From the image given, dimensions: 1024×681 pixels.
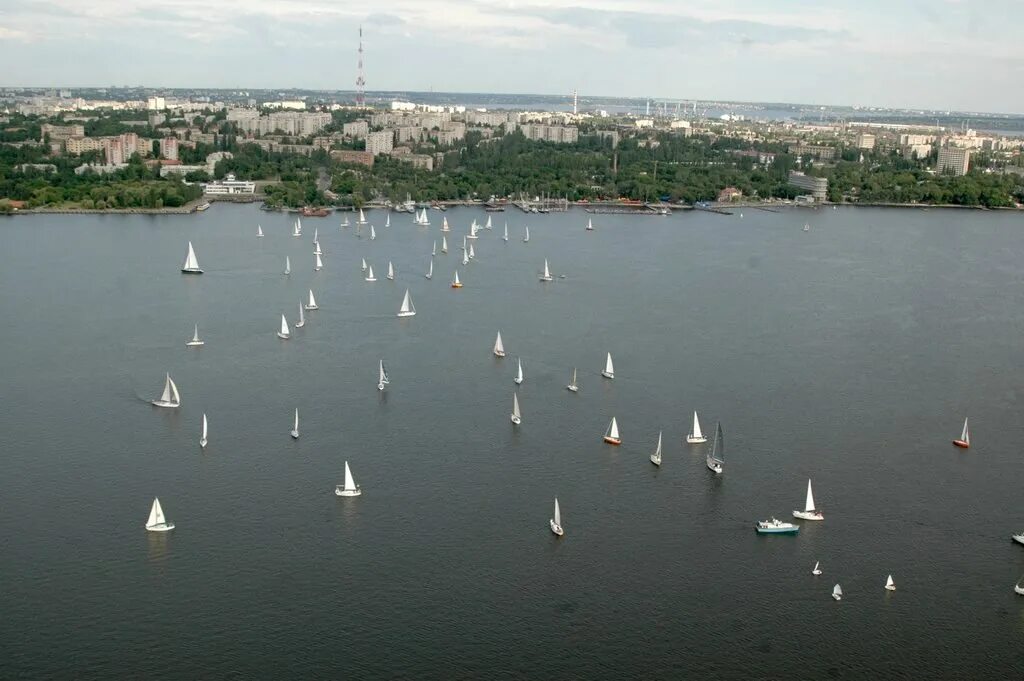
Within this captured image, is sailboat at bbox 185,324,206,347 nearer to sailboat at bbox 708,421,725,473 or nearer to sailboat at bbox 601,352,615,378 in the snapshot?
sailboat at bbox 601,352,615,378

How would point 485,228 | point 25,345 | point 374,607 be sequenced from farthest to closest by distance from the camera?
point 485,228
point 25,345
point 374,607

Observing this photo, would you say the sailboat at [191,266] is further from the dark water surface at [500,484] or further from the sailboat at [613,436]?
the sailboat at [613,436]

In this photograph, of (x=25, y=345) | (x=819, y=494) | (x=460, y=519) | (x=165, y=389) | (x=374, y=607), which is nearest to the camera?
(x=374, y=607)

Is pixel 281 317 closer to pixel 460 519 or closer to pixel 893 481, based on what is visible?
pixel 460 519

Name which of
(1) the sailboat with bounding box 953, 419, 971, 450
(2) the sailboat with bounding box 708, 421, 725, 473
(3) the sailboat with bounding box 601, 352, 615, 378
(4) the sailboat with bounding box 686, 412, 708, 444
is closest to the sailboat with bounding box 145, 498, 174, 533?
(2) the sailboat with bounding box 708, 421, 725, 473

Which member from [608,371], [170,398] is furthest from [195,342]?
[608,371]

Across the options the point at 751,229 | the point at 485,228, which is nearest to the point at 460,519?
the point at 485,228
